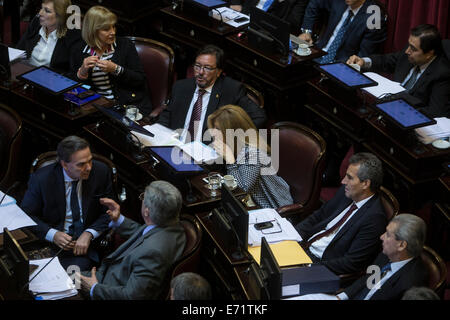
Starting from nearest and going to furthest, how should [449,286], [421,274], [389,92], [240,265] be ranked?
1. [421,274]
2. [240,265]
3. [449,286]
4. [389,92]

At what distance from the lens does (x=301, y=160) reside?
4.54 meters

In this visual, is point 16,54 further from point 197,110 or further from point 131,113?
point 197,110

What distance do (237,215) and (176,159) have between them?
738 mm

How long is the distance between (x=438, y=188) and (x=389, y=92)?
905 millimetres

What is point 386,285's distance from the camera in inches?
136

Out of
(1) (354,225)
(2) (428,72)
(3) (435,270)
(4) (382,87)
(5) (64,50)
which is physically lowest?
(5) (64,50)

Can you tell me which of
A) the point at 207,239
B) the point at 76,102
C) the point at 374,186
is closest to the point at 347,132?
the point at 374,186

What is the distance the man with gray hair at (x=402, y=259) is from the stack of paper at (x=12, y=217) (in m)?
1.89

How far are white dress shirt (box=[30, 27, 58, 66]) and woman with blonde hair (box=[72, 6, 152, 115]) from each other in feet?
1.03

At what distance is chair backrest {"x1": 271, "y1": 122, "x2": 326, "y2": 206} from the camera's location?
447 centimetres

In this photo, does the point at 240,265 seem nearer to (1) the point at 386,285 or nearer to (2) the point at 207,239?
(2) the point at 207,239

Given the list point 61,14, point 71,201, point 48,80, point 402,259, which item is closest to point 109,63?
point 48,80

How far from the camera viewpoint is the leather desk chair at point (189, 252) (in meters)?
3.60

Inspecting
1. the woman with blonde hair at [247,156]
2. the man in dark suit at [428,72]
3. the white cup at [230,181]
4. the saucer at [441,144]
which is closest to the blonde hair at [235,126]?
the woman with blonde hair at [247,156]
